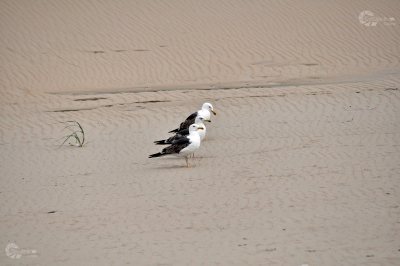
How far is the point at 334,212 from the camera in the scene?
27.3ft

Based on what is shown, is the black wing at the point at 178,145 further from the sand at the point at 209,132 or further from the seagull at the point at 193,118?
the seagull at the point at 193,118

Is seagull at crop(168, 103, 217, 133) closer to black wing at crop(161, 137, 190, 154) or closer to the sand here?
the sand

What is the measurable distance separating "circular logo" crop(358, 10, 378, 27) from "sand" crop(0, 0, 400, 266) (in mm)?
149

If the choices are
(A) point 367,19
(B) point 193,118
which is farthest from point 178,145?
(A) point 367,19

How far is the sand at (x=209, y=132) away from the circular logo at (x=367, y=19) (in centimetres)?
15

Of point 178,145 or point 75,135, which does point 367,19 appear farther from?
point 178,145

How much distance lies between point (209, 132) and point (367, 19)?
1001 centimetres

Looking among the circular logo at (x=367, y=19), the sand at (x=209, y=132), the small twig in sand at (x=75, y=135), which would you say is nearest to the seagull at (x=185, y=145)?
the sand at (x=209, y=132)

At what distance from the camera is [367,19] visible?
21.8 metres

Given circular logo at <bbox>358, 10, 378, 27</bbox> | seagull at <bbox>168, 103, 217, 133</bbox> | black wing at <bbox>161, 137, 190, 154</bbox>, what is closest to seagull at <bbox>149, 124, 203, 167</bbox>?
black wing at <bbox>161, 137, 190, 154</bbox>

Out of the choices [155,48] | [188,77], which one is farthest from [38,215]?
[155,48]

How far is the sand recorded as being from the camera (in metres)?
7.80

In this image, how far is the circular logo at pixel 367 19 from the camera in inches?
852

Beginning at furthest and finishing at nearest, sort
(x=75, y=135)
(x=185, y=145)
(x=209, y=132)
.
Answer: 1. (x=209, y=132)
2. (x=75, y=135)
3. (x=185, y=145)
